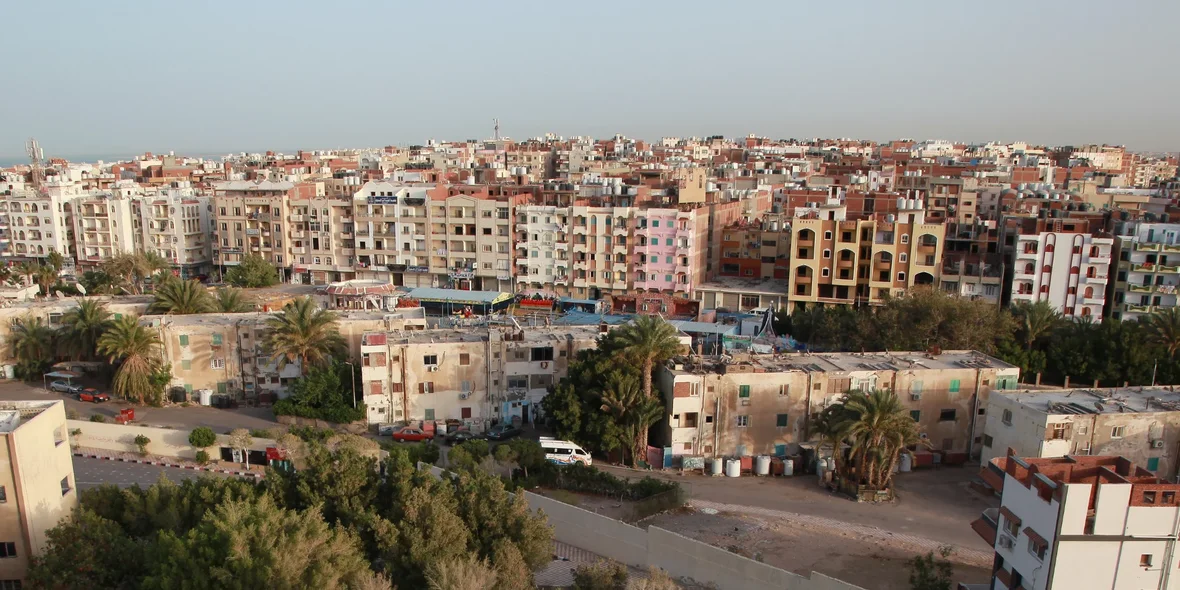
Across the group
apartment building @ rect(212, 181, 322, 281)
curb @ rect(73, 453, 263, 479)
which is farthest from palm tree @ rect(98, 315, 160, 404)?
apartment building @ rect(212, 181, 322, 281)

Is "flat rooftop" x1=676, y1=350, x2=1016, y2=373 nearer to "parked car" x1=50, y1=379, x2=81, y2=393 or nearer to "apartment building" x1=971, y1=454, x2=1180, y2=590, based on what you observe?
"apartment building" x1=971, y1=454, x2=1180, y2=590

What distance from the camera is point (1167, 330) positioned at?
4366 centimetres

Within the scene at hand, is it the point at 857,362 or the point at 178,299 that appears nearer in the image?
the point at 857,362

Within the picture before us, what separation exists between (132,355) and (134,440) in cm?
828

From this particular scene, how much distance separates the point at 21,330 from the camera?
45812mm

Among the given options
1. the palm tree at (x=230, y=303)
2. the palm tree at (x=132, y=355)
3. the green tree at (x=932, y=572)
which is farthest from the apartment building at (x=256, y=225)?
the green tree at (x=932, y=572)

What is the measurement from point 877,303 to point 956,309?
1432 centimetres

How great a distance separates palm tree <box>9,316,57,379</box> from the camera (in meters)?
45.5

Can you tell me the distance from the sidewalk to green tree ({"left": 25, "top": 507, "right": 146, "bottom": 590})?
10544 mm

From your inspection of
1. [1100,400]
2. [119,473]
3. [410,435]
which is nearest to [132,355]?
[119,473]

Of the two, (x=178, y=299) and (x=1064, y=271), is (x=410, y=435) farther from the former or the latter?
(x=1064, y=271)

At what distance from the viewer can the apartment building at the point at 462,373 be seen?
38531mm

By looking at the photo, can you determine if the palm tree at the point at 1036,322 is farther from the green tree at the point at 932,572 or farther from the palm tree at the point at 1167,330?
the green tree at the point at 932,572

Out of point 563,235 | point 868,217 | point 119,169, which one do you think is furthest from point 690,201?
point 119,169
